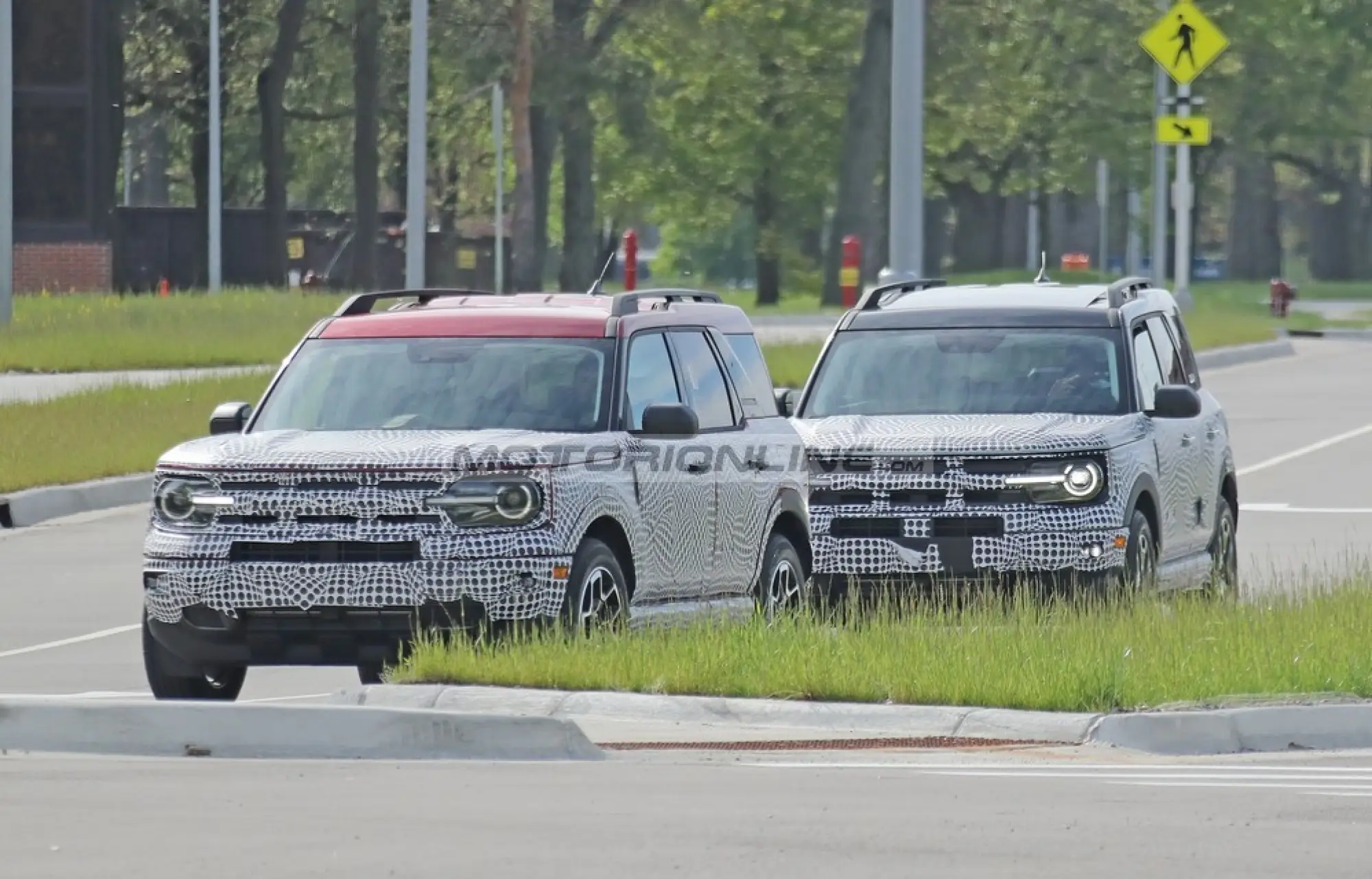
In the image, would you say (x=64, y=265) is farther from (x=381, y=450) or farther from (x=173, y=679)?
(x=381, y=450)

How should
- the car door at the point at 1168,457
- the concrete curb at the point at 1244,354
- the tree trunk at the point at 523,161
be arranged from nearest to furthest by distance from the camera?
the car door at the point at 1168,457 < the concrete curb at the point at 1244,354 < the tree trunk at the point at 523,161

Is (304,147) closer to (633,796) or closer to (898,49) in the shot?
(898,49)

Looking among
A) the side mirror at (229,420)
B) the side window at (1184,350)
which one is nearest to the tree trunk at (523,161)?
the side window at (1184,350)

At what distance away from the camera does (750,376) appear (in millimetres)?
14617

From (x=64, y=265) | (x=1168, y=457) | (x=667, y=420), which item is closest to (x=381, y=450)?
(x=667, y=420)

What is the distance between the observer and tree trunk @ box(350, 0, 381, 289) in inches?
2530

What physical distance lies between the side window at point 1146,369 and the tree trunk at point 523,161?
44.1 metres

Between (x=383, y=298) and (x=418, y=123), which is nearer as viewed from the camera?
(x=383, y=298)

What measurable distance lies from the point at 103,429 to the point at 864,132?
133ft

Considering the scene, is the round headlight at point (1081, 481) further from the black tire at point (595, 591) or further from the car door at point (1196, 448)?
the black tire at point (595, 591)

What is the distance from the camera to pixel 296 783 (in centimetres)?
967

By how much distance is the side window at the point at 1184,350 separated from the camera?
55.3 ft

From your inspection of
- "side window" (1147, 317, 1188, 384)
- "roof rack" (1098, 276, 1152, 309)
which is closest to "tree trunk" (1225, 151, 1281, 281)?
"roof rack" (1098, 276, 1152, 309)

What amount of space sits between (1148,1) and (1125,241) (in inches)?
1270
